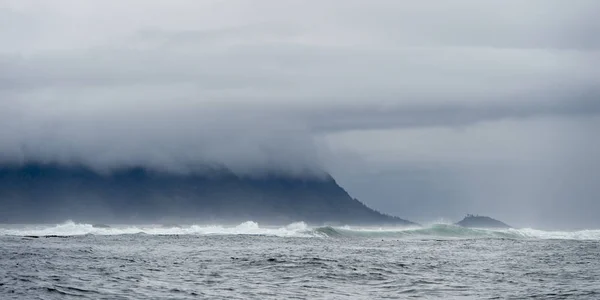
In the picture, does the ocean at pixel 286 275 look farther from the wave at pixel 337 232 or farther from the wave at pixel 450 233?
the wave at pixel 450 233

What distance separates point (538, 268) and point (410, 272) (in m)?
9.21

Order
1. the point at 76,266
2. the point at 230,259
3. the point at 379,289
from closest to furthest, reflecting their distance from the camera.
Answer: the point at 379,289 → the point at 76,266 → the point at 230,259

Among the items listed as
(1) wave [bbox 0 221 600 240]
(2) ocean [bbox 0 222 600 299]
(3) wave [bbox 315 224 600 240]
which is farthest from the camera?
(3) wave [bbox 315 224 600 240]

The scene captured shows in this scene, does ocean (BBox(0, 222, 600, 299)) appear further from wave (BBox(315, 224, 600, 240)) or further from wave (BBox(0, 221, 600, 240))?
wave (BBox(315, 224, 600, 240))

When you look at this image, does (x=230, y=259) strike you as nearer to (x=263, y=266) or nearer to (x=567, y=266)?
(x=263, y=266)

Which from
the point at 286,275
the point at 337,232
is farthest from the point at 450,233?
the point at 286,275

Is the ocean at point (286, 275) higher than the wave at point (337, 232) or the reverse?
the reverse

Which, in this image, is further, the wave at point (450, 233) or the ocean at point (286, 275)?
the wave at point (450, 233)

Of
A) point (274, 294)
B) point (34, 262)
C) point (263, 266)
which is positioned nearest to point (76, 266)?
point (34, 262)

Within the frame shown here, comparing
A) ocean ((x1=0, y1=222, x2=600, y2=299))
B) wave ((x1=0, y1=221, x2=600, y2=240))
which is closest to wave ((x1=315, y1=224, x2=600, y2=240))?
wave ((x1=0, y1=221, x2=600, y2=240))

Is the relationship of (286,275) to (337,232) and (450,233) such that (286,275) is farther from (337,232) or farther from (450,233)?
(450,233)

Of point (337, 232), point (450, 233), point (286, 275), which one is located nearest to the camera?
point (286, 275)

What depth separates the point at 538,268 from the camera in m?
49.1

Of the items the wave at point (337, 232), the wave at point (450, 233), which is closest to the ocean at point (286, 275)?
the wave at point (337, 232)
